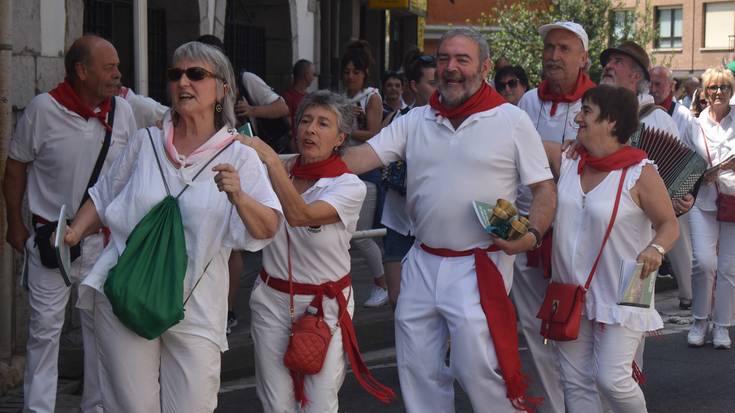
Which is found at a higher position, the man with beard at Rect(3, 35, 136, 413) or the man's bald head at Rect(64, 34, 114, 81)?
the man's bald head at Rect(64, 34, 114, 81)

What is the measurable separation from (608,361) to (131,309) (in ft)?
7.76

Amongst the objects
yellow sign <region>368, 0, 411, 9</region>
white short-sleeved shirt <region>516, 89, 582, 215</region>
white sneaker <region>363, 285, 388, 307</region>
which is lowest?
white sneaker <region>363, 285, 388, 307</region>

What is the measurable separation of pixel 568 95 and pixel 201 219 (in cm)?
277

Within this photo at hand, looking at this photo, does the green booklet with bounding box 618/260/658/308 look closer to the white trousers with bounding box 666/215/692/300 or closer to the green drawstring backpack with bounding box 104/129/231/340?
the green drawstring backpack with bounding box 104/129/231/340

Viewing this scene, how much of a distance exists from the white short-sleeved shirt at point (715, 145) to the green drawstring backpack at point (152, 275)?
18.5 feet

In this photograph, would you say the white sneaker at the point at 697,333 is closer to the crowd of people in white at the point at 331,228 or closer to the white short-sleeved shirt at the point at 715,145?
the white short-sleeved shirt at the point at 715,145

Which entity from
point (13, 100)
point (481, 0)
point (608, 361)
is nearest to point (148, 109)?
point (13, 100)

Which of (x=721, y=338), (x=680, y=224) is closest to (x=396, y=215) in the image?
(x=721, y=338)

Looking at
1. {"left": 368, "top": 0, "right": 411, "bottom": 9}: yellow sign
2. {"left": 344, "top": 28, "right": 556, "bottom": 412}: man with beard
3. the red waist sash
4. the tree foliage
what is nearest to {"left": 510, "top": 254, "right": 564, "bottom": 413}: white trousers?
{"left": 344, "top": 28, "right": 556, "bottom": 412}: man with beard

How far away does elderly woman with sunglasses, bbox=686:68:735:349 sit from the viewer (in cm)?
937

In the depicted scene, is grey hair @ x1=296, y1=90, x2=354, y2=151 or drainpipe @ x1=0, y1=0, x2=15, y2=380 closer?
grey hair @ x1=296, y1=90, x2=354, y2=151

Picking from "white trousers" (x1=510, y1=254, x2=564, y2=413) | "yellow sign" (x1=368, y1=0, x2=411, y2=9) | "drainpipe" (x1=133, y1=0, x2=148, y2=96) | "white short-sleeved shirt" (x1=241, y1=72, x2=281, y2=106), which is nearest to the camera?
"white trousers" (x1=510, y1=254, x2=564, y2=413)

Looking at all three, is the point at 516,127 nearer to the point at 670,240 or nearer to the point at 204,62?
the point at 670,240

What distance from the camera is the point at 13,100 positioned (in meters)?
7.80
